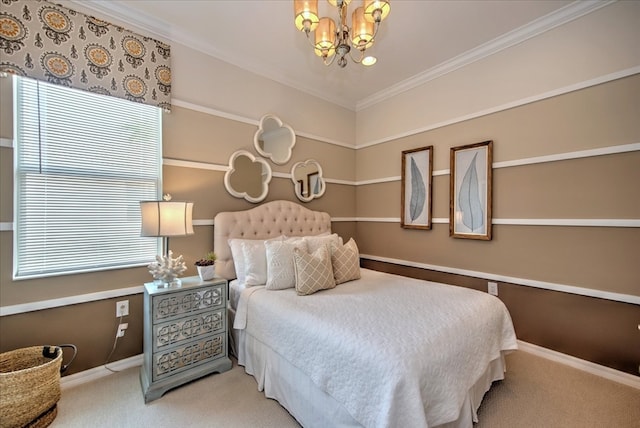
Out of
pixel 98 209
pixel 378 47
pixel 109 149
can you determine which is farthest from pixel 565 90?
pixel 98 209

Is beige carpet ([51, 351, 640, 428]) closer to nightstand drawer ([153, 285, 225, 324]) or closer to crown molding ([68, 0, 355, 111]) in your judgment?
nightstand drawer ([153, 285, 225, 324])

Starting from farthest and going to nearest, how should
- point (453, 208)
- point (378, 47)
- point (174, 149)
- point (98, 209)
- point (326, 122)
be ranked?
point (326, 122)
point (453, 208)
point (378, 47)
point (174, 149)
point (98, 209)

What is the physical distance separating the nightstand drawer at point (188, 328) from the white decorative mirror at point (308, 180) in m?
1.72

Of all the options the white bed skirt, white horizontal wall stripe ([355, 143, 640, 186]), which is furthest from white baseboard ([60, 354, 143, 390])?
white horizontal wall stripe ([355, 143, 640, 186])

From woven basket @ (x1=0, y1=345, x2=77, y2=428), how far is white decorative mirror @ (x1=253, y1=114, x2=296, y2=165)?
7.72ft

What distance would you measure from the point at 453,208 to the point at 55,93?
362cm

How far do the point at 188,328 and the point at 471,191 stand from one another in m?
2.89

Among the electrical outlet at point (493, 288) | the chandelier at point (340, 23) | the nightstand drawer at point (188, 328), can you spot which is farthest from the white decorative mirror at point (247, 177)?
the electrical outlet at point (493, 288)

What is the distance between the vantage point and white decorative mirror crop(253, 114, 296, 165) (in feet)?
9.97

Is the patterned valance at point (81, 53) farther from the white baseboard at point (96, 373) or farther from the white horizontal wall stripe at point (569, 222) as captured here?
the white horizontal wall stripe at point (569, 222)

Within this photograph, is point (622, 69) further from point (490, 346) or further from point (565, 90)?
point (490, 346)

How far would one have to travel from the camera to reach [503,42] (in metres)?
2.56

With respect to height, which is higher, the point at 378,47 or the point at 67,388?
the point at 378,47

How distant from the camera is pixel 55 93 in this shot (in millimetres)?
1999
